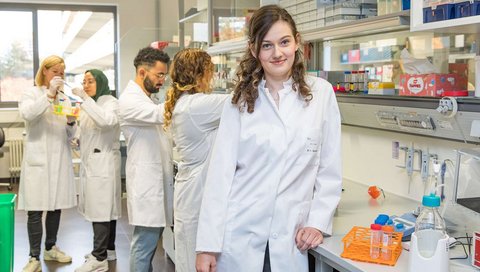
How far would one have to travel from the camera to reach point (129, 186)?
3191 mm

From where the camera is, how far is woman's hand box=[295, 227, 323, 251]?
174 cm

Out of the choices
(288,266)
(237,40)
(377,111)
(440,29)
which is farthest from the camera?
(237,40)

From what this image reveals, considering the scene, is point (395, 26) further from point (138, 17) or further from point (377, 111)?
point (138, 17)

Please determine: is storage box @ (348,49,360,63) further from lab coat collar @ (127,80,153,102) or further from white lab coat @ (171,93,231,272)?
lab coat collar @ (127,80,153,102)

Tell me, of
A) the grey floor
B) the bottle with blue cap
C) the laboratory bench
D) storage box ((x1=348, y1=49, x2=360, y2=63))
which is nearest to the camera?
the bottle with blue cap

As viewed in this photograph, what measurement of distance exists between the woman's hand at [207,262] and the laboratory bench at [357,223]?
315 mm

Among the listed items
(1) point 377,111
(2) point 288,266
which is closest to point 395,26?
(1) point 377,111

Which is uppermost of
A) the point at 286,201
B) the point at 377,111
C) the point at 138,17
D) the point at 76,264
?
the point at 138,17

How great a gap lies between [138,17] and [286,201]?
5.89 meters

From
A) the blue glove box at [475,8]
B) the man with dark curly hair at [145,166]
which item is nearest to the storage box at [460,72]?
the blue glove box at [475,8]

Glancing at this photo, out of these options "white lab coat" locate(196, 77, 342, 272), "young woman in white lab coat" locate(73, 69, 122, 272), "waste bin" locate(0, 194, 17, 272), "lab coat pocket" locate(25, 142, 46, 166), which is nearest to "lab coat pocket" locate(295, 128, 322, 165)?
"white lab coat" locate(196, 77, 342, 272)

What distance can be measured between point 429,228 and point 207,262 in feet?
2.20

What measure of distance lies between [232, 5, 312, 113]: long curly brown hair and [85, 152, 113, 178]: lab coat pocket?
6.68 feet

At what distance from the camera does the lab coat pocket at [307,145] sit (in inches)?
68.7
